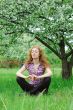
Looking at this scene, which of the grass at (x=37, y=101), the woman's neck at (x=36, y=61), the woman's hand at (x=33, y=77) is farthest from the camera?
the woman's neck at (x=36, y=61)

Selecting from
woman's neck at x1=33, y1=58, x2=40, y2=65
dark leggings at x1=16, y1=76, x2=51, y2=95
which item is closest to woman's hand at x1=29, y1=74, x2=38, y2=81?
dark leggings at x1=16, y1=76, x2=51, y2=95

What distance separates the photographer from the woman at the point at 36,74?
9844 mm

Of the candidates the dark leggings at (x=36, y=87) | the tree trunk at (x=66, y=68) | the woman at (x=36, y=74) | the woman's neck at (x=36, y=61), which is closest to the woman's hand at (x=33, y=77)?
the woman at (x=36, y=74)

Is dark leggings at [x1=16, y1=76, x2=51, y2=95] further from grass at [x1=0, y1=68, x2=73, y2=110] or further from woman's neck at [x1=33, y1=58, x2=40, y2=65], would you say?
woman's neck at [x1=33, y1=58, x2=40, y2=65]

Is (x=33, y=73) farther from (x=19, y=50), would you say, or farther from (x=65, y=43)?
(x=19, y=50)

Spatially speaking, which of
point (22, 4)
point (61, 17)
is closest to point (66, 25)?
point (61, 17)

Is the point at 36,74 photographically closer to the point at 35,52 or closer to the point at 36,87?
the point at 36,87

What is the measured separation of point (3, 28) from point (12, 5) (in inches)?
70.4

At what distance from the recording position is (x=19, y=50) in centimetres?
2400

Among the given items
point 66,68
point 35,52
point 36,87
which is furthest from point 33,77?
point 66,68

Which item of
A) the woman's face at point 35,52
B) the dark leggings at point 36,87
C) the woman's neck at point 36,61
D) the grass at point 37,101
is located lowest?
the dark leggings at point 36,87

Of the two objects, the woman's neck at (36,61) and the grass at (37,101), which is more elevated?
the grass at (37,101)

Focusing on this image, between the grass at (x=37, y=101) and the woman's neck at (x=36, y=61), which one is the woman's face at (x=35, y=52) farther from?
the grass at (x=37, y=101)

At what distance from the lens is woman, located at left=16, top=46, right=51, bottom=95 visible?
32.3 ft
